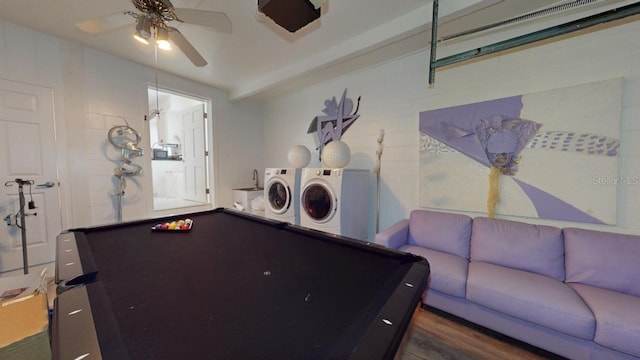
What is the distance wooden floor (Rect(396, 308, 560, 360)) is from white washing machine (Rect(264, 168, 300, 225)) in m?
1.75

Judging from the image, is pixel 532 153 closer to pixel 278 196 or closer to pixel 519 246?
pixel 519 246

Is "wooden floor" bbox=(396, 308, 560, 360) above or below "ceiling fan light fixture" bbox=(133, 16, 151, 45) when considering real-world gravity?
below

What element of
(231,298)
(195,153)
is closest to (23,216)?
(195,153)

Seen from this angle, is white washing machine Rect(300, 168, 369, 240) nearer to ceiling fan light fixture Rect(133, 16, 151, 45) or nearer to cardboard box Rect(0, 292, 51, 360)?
ceiling fan light fixture Rect(133, 16, 151, 45)

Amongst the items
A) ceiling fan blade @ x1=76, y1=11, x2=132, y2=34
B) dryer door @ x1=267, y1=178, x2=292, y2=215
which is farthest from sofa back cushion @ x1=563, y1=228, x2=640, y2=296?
ceiling fan blade @ x1=76, y1=11, x2=132, y2=34

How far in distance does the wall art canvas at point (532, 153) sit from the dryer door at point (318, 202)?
104 centimetres

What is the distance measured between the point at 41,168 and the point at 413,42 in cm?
418

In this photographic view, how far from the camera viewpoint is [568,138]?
178cm

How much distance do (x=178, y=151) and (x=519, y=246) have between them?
7243mm

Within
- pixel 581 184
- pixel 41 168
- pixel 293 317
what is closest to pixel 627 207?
pixel 581 184

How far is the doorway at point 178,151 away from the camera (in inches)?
152

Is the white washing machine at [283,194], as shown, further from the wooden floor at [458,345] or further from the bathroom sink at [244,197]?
the wooden floor at [458,345]

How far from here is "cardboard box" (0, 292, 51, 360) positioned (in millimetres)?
729

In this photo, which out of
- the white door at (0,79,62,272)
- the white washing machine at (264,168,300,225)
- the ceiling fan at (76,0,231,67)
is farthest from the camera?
the white washing machine at (264,168,300,225)
